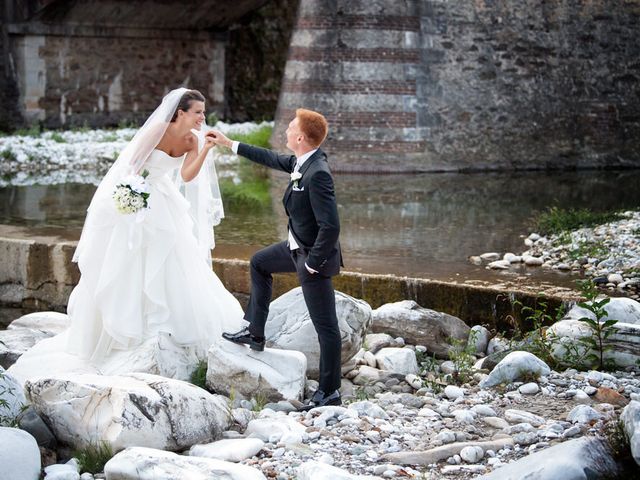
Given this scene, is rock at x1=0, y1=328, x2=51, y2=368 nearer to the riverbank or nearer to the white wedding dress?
the white wedding dress

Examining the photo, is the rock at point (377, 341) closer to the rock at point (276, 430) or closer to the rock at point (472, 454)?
the rock at point (276, 430)

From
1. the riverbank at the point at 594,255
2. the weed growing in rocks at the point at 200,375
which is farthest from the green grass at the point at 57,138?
the weed growing in rocks at the point at 200,375

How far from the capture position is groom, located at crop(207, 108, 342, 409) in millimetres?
5840

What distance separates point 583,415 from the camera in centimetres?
541

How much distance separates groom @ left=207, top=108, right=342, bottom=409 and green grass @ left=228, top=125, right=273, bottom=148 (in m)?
10.9

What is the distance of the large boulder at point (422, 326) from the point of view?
24.5ft

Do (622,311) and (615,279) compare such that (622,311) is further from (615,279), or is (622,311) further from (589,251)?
(589,251)

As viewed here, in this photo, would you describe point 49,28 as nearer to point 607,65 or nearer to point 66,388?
Answer: point 607,65

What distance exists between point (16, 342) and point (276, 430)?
2.80m

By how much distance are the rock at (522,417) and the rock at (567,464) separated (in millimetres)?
725

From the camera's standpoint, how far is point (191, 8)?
2034 centimetres

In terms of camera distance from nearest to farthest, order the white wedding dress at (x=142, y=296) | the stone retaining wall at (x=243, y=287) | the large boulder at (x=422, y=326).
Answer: the white wedding dress at (x=142, y=296) → the large boulder at (x=422, y=326) → the stone retaining wall at (x=243, y=287)

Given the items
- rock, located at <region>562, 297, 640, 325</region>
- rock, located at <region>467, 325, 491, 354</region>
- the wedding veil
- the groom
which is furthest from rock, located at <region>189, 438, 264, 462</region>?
rock, located at <region>562, 297, 640, 325</region>

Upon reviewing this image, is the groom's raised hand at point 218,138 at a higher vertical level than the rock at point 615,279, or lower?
higher
